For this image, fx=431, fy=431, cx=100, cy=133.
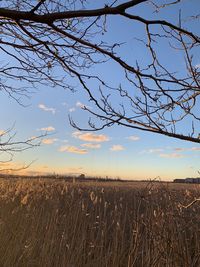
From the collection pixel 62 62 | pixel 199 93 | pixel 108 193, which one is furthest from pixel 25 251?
pixel 108 193

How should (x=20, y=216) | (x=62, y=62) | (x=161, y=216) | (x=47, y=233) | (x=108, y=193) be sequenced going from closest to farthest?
(x=161, y=216), (x=62, y=62), (x=47, y=233), (x=20, y=216), (x=108, y=193)

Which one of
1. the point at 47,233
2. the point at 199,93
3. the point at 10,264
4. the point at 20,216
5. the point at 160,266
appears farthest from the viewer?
the point at 20,216

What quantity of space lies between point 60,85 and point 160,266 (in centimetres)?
270

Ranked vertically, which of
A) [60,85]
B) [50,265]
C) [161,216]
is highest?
[60,85]

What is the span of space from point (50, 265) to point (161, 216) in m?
1.28

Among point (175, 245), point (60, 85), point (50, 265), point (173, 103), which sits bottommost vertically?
point (50, 265)

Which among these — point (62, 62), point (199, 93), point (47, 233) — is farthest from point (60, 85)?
point (199, 93)

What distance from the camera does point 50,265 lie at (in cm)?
434

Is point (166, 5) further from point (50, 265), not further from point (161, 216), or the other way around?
point (50, 265)

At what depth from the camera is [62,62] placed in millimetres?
4598

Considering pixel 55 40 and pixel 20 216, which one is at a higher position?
pixel 55 40

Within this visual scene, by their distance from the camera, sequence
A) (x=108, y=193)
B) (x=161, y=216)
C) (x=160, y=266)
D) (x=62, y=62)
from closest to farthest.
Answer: (x=160, y=266)
(x=161, y=216)
(x=62, y=62)
(x=108, y=193)

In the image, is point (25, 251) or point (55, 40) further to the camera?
point (55, 40)

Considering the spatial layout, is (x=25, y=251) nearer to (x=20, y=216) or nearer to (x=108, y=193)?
(x=20, y=216)
